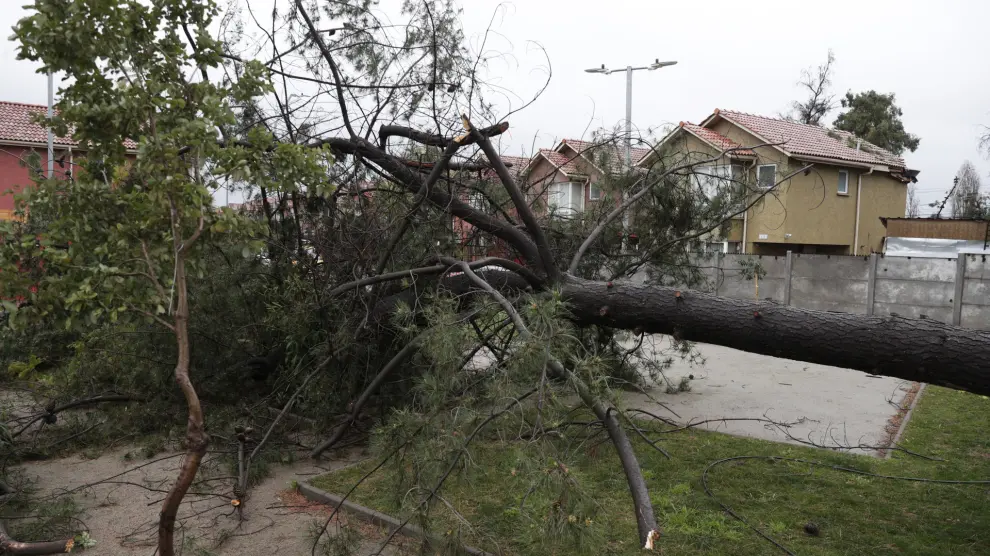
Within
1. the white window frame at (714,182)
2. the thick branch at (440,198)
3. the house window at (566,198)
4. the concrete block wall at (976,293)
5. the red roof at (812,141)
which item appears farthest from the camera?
the red roof at (812,141)

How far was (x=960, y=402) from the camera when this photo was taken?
8.17m

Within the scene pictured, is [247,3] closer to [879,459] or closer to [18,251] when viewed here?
[18,251]

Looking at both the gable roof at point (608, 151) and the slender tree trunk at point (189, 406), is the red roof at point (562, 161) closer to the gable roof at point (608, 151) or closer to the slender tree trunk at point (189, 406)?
the gable roof at point (608, 151)

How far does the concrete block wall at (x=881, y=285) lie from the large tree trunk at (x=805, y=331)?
8.24 m

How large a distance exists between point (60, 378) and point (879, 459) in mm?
7678

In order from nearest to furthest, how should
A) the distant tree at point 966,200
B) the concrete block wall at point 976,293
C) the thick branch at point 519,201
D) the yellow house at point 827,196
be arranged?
the thick branch at point 519,201, the concrete block wall at point 976,293, the yellow house at point 827,196, the distant tree at point 966,200

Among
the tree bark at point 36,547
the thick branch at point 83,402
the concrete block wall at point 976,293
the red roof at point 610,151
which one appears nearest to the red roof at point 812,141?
the concrete block wall at point 976,293

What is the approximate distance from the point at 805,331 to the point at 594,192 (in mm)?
3515

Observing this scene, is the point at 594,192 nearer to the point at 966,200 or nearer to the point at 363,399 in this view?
the point at 363,399

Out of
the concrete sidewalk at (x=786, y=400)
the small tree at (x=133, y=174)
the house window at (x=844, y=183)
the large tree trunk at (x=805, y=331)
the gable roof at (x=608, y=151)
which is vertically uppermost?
the house window at (x=844, y=183)

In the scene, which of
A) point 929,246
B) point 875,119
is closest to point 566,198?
point 929,246

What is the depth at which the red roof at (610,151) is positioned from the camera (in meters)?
7.03

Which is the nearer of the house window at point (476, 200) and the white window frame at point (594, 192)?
the house window at point (476, 200)

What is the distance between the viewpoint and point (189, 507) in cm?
477
